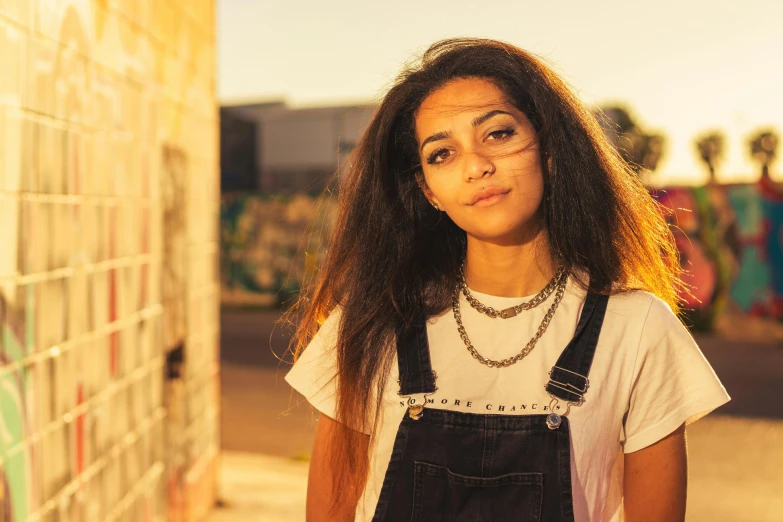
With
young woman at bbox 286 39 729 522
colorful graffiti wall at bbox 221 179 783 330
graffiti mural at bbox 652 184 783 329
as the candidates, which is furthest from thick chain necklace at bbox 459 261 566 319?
graffiti mural at bbox 652 184 783 329

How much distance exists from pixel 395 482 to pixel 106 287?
5.73ft

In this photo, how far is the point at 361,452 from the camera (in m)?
1.75

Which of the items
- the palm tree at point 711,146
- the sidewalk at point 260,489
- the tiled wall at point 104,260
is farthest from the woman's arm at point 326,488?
the palm tree at point 711,146

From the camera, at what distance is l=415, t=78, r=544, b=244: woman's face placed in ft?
5.56

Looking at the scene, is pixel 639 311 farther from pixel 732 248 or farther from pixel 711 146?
pixel 711 146

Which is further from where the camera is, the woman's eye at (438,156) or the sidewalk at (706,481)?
the sidewalk at (706,481)

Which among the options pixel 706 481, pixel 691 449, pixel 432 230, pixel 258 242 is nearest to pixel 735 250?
pixel 691 449

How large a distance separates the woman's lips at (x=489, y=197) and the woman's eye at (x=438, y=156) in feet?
0.46

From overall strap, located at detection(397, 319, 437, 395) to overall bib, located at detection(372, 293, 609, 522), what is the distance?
0.15 ft

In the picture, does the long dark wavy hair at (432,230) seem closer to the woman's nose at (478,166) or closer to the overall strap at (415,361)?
the overall strap at (415,361)

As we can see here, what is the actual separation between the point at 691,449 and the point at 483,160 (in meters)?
5.42

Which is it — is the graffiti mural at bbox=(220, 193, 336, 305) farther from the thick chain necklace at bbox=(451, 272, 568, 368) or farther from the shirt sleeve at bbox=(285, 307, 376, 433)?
the thick chain necklace at bbox=(451, 272, 568, 368)

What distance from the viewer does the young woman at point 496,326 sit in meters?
1.58

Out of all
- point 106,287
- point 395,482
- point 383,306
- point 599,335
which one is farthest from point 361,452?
point 106,287
